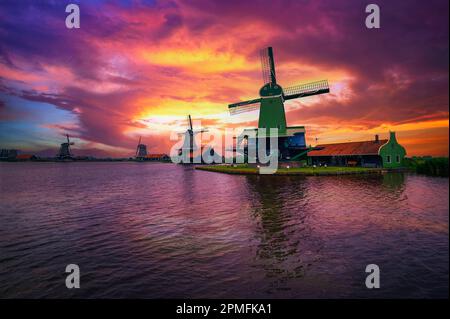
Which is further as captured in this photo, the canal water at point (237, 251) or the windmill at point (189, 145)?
the windmill at point (189, 145)

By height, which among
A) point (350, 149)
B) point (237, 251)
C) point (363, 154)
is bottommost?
point (237, 251)

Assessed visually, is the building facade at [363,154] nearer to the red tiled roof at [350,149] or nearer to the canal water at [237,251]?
the red tiled roof at [350,149]

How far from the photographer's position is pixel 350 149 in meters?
54.8

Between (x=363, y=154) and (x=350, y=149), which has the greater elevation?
(x=350, y=149)

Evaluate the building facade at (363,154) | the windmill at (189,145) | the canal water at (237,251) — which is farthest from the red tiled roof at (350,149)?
the windmill at (189,145)

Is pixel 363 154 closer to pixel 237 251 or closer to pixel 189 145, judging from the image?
pixel 237 251

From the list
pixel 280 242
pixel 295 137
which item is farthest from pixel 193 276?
pixel 295 137

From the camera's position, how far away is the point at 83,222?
55.8 feet

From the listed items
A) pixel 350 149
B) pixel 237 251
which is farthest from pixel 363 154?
pixel 237 251

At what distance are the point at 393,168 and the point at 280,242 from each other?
45810mm

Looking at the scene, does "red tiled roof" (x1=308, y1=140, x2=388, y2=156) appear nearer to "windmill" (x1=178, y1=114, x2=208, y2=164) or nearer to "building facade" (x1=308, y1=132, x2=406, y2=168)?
"building facade" (x1=308, y1=132, x2=406, y2=168)

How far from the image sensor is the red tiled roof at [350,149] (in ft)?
164

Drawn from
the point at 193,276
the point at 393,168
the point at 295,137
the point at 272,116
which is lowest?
the point at 193,276
